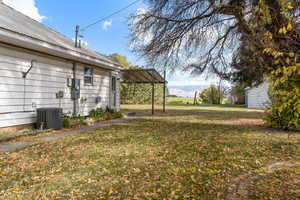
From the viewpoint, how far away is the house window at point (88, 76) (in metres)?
9.26

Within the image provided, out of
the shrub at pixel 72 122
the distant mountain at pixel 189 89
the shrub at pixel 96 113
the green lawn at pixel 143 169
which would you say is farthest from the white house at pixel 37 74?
the distant mountain at pixel 189 89

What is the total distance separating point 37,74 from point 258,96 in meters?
21.0

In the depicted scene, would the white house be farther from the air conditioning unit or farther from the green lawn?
the green lawn

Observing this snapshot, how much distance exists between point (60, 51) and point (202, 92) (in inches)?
1139

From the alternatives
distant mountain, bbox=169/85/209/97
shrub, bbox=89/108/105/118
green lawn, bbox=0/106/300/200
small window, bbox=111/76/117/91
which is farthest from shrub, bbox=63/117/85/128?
distant mountain, bbox=169/85/209/97

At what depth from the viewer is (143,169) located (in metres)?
3.30

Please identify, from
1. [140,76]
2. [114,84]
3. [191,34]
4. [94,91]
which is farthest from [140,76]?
[191,34]

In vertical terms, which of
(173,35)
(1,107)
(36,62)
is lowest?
(1,107)

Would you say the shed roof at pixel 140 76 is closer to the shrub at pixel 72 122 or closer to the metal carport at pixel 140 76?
the metal carport at pixel 140 76

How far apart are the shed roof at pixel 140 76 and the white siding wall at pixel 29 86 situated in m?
3.39

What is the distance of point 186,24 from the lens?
701 centimetres

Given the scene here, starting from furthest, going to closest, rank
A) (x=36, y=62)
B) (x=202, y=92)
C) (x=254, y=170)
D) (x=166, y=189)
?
1. (x=202, y=92)
2. (x=36, y=62)
3. (x=254, y=170)
4. (x=166, y=189)

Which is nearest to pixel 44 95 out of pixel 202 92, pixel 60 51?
pixel 60 51

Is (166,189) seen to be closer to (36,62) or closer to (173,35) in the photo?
(173,35)
